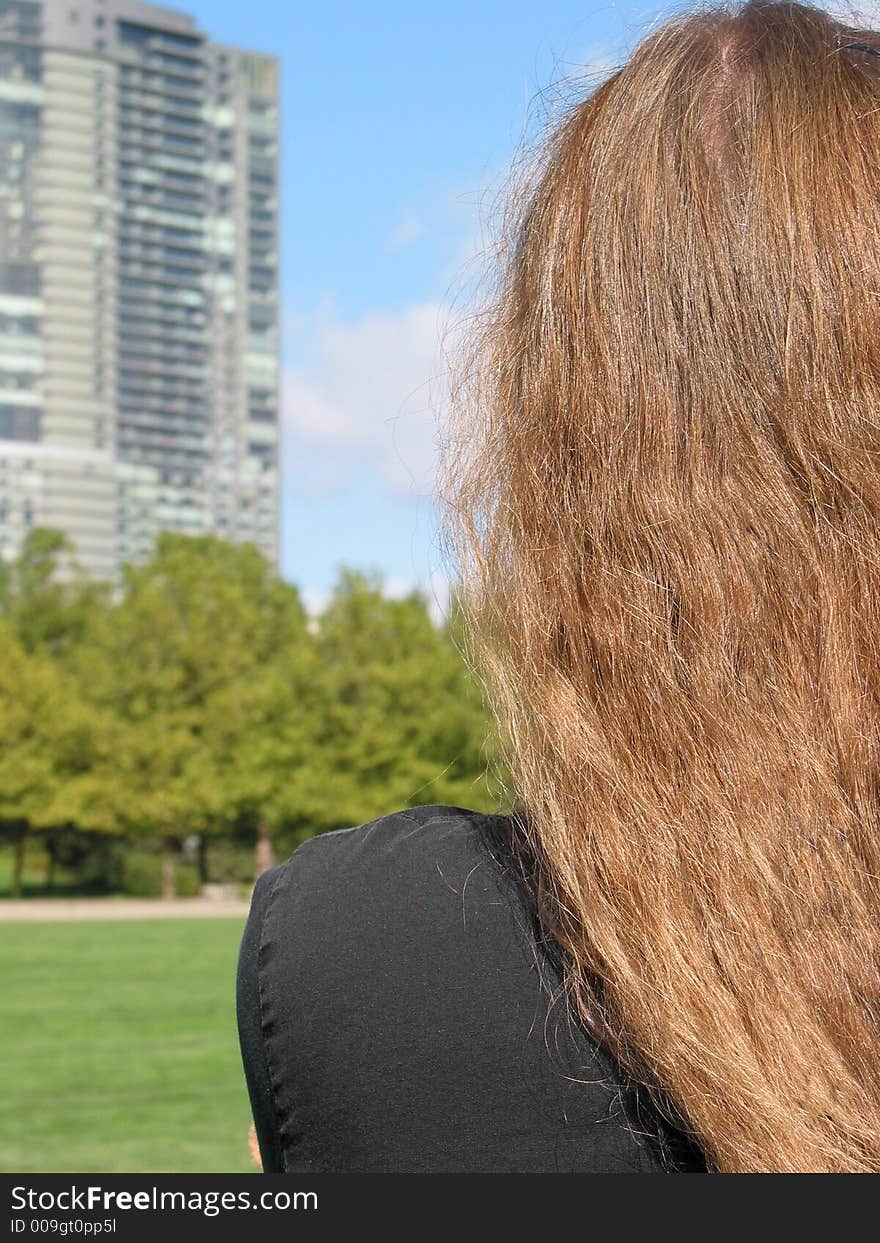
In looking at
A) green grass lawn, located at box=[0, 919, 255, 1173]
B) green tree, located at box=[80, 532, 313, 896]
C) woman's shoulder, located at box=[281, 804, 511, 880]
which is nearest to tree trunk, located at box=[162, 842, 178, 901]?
green tree, located at box=[80, 532, 313, 896]

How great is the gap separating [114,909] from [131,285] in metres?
84.8

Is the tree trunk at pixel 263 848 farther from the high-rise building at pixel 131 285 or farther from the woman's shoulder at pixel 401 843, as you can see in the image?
the high-rise building at pixel 131 285

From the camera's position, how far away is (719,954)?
40.4 inches

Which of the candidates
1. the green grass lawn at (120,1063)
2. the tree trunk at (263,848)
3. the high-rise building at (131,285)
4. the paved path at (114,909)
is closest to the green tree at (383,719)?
the paved path at (114,909)

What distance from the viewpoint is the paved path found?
1296 inches

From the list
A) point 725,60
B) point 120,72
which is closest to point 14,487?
point 120,72

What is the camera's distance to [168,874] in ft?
131

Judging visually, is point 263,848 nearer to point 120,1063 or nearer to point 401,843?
point 120,1063

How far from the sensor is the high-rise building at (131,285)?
104625 mm

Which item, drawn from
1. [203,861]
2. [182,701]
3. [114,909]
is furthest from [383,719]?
[203,861]

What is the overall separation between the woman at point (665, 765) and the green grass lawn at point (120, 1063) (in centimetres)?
729

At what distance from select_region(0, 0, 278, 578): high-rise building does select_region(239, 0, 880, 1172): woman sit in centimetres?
10237

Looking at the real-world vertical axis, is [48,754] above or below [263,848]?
above

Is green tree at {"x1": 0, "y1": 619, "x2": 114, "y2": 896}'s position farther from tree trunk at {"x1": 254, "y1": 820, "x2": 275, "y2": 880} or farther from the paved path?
tree trunk at {"x1": 254, "y1": 820, "x2": 275, "y2": 880}
